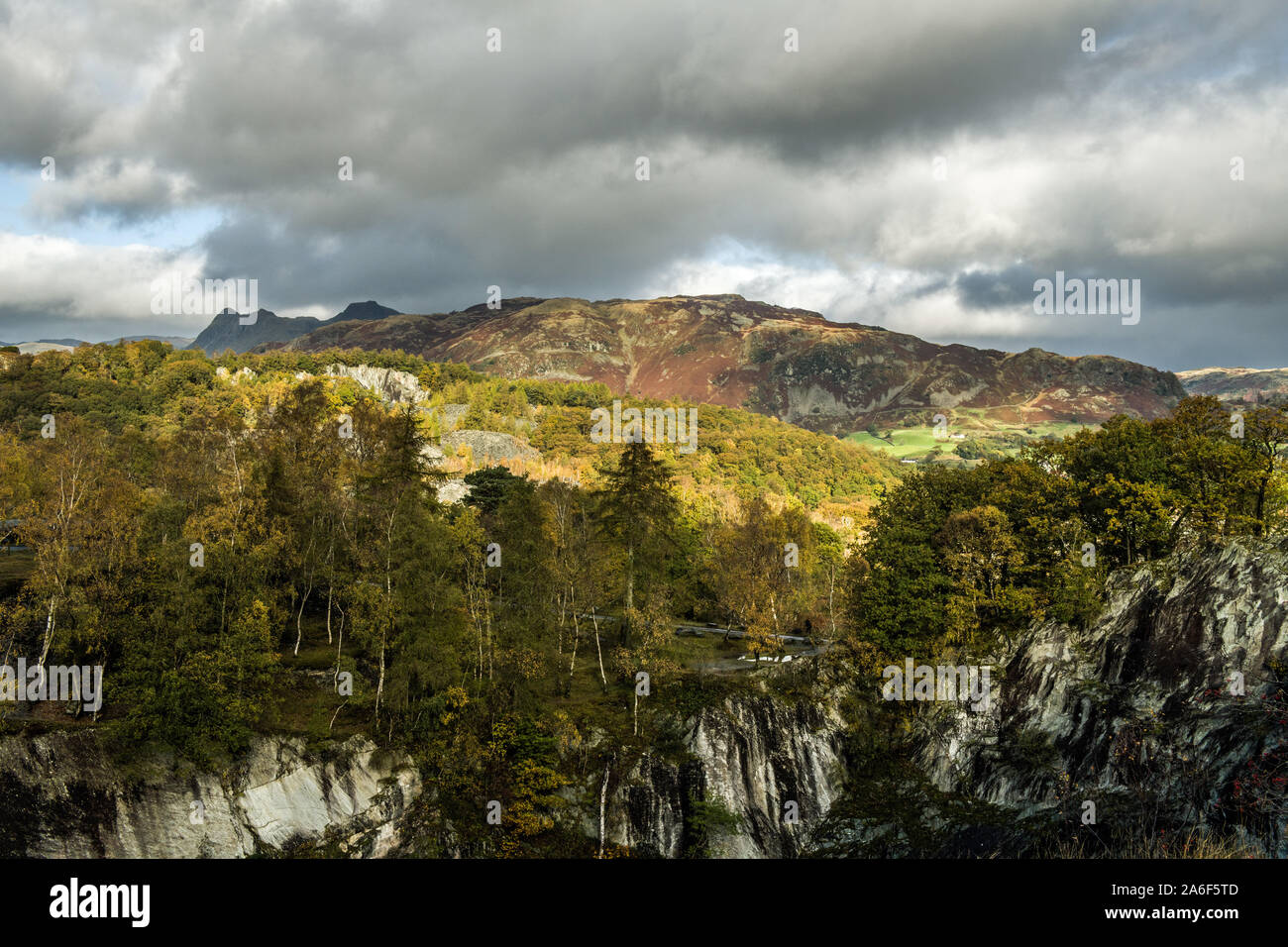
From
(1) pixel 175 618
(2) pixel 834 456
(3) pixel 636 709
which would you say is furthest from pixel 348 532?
(2) pixel 834 456

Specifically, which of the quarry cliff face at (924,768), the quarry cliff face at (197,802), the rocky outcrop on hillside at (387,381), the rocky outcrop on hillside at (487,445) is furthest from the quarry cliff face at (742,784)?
the rocky outcrop on hillside at (387,381)

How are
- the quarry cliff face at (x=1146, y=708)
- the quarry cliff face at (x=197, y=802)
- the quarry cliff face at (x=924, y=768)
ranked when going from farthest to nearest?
the quarry cliff face at (x=197, y=802)
the quarry cliff face at (x=924, y=768)
the quarry cliff face at (x=1146, y=708)

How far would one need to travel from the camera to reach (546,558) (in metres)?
43.1

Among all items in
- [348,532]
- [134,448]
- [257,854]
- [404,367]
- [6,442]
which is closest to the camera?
[257,854]

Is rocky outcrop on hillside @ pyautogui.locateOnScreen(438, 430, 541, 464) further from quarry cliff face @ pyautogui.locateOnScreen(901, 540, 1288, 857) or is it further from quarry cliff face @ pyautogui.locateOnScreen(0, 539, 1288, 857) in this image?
quarry cliff face @ pyautogui.locateOnScreen(901, 540, 1288, 857)

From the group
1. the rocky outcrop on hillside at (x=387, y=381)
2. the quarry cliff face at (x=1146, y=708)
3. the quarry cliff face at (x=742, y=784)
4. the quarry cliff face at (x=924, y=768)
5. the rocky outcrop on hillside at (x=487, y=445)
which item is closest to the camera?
the quarry cliff face at (x=1146, y=708)

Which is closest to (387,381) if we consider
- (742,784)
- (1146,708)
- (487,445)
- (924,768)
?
(487,445)

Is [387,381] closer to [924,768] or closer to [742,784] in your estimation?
[742,784]

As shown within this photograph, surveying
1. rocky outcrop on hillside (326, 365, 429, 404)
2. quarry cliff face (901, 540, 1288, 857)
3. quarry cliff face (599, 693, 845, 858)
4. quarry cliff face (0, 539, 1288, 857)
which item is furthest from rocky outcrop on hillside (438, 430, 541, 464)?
quarry cliff face (901, 540, 1288, 857)

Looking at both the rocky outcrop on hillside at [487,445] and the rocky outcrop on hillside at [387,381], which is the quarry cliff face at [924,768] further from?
the rocky outcrop on hillside at [387,381]

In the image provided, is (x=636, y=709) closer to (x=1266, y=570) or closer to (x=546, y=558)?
(x=546, y=558)

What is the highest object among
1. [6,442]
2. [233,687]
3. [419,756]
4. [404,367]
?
[404,367]

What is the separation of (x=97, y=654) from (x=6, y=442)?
105 ft
